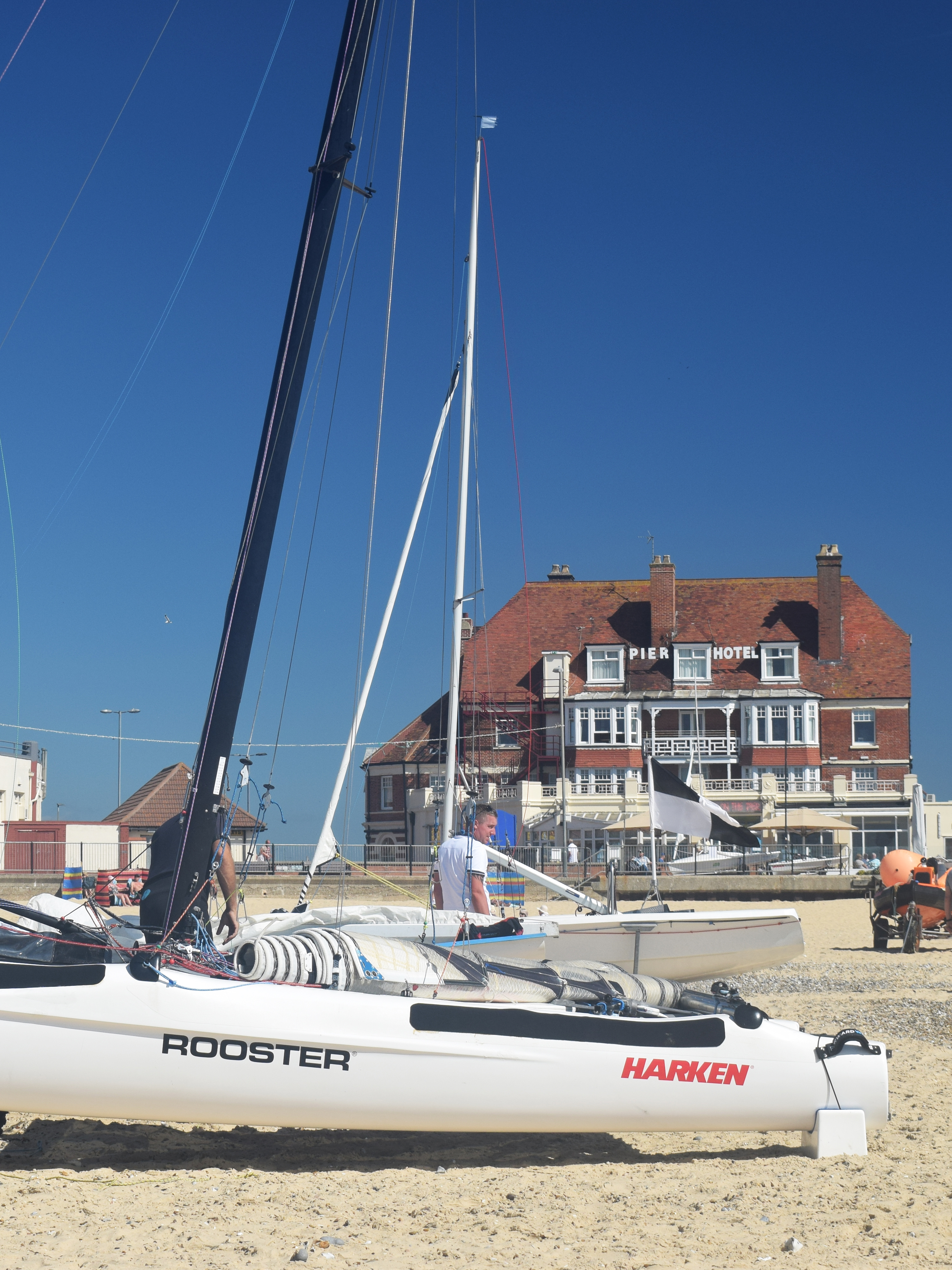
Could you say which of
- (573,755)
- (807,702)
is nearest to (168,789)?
(573,755)

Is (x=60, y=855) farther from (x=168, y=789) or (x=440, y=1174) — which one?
(x=440, y=1174)

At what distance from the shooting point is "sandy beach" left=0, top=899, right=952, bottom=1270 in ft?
16.4

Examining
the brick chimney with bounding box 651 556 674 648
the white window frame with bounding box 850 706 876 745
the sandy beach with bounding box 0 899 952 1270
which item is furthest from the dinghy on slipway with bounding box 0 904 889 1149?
the brick chimney with bounding box 651 556 674 648

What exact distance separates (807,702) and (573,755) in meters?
10.1

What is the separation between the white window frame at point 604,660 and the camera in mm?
54750

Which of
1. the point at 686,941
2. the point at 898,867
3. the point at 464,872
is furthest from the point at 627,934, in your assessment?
the point at 898,867

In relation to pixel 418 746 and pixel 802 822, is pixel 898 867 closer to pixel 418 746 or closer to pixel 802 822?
pixel 802 822

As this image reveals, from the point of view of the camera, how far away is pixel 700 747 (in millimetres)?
53094

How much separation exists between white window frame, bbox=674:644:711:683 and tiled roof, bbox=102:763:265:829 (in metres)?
19.8

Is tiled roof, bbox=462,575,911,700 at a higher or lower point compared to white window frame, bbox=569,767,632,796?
higher

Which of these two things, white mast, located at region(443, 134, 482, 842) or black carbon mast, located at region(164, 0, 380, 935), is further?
white mast, located at region(443, 134, 482, 842)

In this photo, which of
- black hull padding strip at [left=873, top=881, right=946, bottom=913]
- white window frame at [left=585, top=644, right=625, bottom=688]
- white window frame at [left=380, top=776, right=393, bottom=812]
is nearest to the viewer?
black hull padding strip at [left=873, top=881, right=946, bottom=913]

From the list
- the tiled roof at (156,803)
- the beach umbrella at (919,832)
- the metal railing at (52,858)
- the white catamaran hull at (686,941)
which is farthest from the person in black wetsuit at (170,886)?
the tiled roof at (156,803)

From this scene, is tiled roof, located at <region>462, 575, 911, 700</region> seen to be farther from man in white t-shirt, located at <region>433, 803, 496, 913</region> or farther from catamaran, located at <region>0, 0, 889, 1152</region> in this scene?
catamaran, located at <region>0, 0, 889, 1152</region>
